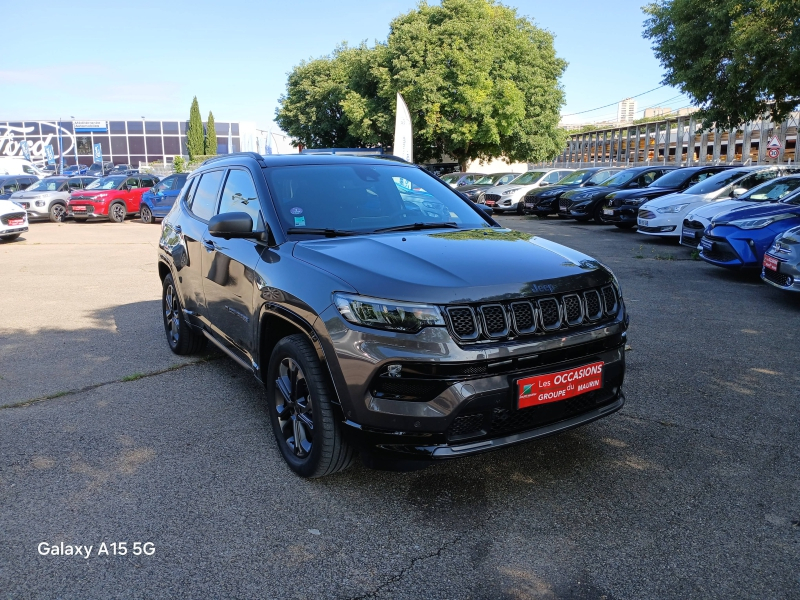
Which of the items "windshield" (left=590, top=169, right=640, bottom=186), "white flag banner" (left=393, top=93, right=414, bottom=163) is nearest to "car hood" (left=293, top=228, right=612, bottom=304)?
"white flag banner" (left=393, top=93, right=414, bottom=163)

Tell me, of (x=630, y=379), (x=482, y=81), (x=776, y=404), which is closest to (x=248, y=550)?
(x=630, y=379)

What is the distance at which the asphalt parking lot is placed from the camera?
272 cm

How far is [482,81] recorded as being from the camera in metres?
33.1

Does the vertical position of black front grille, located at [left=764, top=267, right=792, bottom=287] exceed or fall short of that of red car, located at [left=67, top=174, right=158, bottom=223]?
it falls short

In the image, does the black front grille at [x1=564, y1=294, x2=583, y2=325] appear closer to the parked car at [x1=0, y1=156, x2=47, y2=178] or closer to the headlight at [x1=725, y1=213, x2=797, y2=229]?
the headlight at [x1=725, y1=213, x2=797, y2=229]

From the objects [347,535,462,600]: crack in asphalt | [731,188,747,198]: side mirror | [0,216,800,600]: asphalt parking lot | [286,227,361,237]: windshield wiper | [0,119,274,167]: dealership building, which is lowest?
[347,535,462,600]: crack in asphalt

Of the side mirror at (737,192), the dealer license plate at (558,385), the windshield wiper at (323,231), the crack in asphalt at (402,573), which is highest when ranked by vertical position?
the side mirror at (737,192)

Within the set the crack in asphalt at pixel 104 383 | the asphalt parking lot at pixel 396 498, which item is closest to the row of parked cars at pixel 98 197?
the crack in asphalt at pixel 104 383

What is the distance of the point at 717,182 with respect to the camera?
46.9 ft

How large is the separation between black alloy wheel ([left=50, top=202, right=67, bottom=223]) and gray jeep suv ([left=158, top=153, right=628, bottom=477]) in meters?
22.8

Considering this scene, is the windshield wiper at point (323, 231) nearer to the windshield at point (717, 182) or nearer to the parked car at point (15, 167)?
the windshield at point (717, 182)

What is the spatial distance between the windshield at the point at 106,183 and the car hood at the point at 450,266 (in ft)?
75.4

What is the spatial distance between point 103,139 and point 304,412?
3048 inches

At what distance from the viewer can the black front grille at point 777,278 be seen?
7.45 meters
